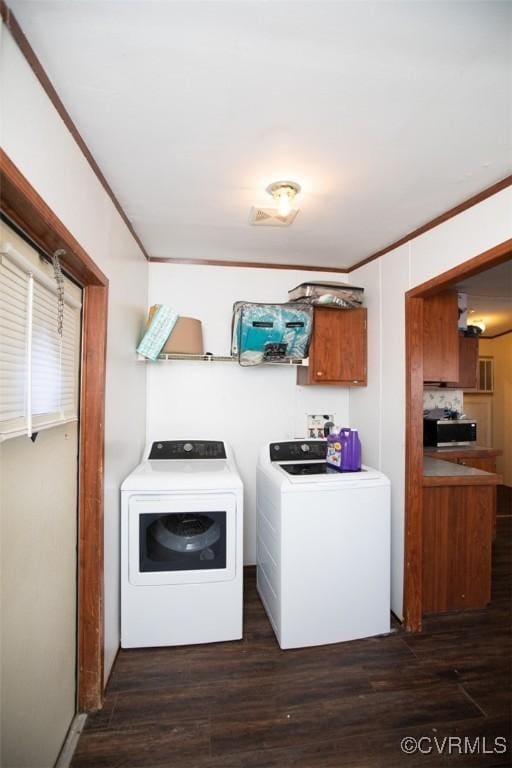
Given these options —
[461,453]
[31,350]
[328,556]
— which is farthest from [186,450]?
[461,453]

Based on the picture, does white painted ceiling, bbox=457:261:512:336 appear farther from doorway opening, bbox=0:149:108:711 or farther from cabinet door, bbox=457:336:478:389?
doorway opening, bbox=0:149:108:711

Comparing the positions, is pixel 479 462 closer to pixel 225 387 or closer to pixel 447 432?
pixel 447 432

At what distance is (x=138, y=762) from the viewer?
1373mm

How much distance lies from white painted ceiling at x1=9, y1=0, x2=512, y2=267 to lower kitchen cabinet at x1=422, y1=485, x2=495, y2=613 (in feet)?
5.77

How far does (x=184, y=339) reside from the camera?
247 cm

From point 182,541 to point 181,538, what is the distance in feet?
0.06

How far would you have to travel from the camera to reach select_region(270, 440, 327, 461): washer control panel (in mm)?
2467

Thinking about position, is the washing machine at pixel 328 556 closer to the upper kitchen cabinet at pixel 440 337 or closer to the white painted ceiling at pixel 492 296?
the upper kitchen cabinet at pixel 440 337

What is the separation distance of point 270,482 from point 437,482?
1.07m

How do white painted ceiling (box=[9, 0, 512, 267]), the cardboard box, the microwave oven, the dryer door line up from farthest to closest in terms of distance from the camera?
the microwave oven → the cardboard box → the dryer door → white painted ceiling (box=[9, 0, 512, 267])

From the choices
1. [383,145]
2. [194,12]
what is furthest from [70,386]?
[383,145]

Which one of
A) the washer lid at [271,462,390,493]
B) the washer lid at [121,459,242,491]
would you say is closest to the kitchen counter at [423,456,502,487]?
the washer lid at [271,462,390,493]

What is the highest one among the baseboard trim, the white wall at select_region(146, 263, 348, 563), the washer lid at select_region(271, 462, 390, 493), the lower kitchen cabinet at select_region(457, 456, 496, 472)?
the white wall at select_region(146, 263, 348, 563)

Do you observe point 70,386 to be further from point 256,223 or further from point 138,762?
point 138,762
